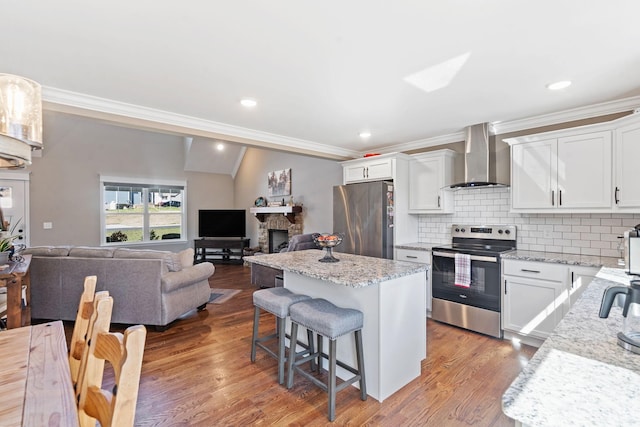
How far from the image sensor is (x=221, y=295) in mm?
4961

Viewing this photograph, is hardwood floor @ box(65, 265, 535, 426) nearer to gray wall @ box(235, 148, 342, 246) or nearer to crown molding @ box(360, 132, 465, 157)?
crown molding @ box(360, 132, 465, 157)

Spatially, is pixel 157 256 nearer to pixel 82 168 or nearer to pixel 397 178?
pixel 397 178

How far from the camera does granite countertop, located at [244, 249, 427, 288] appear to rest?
2076mm

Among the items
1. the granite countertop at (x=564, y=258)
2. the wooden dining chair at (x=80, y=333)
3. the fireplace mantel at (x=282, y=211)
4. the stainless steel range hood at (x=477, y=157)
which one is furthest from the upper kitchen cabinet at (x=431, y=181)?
the wooden dining chair at (x=80, y=333)

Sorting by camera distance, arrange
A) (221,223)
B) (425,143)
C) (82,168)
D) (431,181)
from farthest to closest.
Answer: (221,223) → (82,168) → (425,143) → (431,181)

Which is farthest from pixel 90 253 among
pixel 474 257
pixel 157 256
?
pixel 474 257

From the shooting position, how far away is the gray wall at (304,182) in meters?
5.99

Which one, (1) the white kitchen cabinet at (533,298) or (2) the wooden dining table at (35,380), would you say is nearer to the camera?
(2) the wooden dining table at (35,380)

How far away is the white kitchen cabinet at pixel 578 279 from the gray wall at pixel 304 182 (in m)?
3.66

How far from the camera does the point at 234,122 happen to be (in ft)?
11.7

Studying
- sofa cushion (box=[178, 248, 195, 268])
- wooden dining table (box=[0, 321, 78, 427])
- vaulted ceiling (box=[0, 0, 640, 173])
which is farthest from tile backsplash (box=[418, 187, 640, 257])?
wooden dining table (box=[0, 321, 78, 427])

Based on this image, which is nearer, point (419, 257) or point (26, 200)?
point (419, 257)

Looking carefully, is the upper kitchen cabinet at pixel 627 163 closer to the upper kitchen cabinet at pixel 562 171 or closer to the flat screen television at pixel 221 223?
the upper kitchen cabinet at pixel 562 171

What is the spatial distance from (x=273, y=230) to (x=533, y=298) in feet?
17.8
